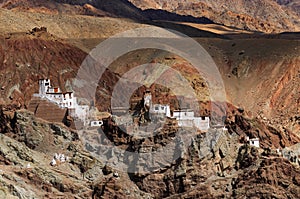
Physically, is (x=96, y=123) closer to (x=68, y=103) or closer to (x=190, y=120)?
(x=68, y=103)

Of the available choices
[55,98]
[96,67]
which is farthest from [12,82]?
[55,98]

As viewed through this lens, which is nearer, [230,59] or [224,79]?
[224,79]

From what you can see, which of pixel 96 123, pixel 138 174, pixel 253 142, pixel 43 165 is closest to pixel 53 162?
pixel 43 165

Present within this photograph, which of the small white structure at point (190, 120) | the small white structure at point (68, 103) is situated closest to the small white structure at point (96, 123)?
the small white structure at point (68, 103)

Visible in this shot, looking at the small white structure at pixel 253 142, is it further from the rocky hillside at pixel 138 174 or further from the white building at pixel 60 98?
the white building at pixel 60 98

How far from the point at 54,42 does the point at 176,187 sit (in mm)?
55355

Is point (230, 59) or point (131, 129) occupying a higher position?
point (230, 59)

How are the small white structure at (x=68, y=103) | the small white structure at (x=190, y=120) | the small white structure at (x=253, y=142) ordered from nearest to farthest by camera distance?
the small white structure at (x=190, y=120), the small white structure at (x=253, y=142), the small white structure at (x=68, y=103)

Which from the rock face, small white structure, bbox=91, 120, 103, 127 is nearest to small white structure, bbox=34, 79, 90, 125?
small white structure, bbox=91, 120, 103, 127

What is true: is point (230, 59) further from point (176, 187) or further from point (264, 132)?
point (176, 187)

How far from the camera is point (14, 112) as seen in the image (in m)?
64.2

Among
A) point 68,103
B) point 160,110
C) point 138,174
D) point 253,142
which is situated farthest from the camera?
point 68,103

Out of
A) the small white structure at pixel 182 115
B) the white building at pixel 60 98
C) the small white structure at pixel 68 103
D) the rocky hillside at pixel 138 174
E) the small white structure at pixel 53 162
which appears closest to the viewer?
the rocky hillside at pixel 138 174

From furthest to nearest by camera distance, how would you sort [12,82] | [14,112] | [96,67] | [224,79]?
[224,79] → [96,67] → [12,82] → [14,112]
